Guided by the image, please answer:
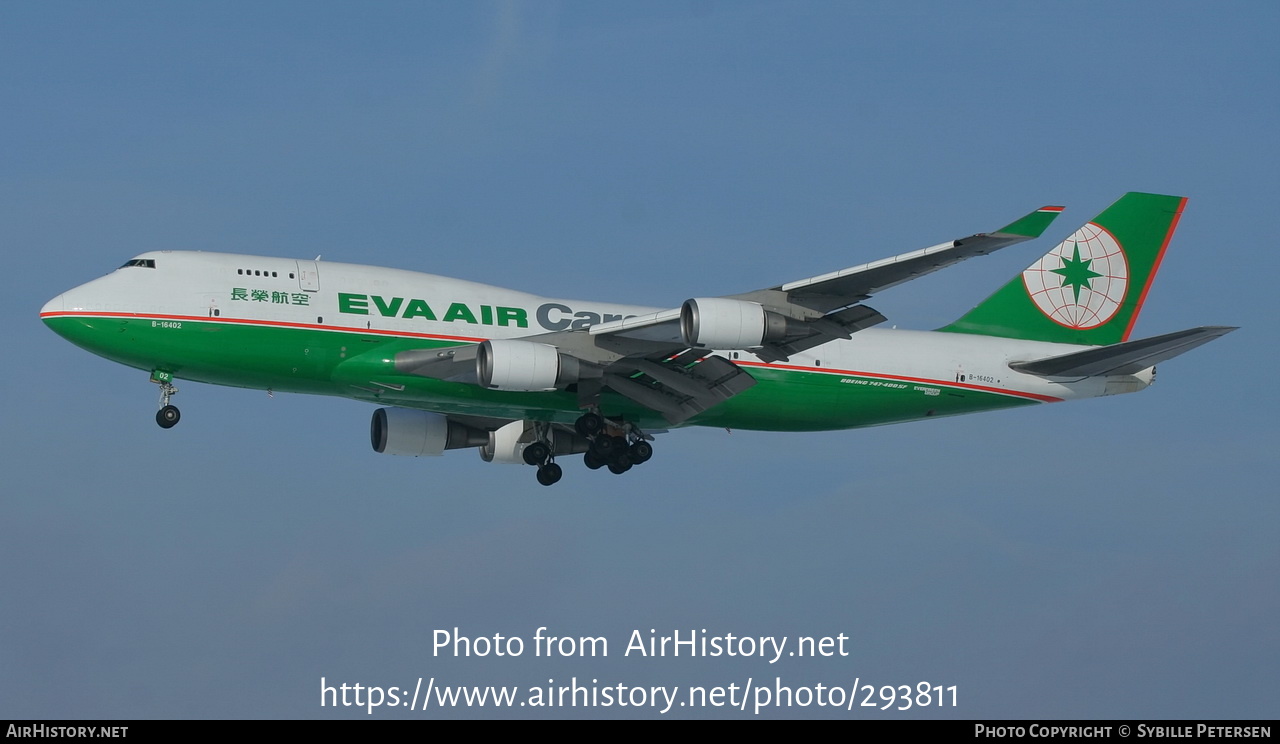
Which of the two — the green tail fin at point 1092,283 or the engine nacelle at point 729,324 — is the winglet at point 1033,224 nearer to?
the engine nacelle at point 729,324

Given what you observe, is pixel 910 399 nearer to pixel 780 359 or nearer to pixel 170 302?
pixel 780 359

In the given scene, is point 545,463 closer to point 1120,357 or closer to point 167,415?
point 167,415

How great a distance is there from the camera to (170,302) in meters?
35.4

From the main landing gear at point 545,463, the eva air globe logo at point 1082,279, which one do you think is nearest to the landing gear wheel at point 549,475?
the main landing gear at point 545,463

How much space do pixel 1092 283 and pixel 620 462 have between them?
14334 mm

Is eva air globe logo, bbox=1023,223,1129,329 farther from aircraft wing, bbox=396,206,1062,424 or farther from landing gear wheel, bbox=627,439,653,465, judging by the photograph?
landing gear wheel, bbox=627,439,653,465

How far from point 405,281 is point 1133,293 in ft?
66.2

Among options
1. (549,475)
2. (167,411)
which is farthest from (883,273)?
(167,411)

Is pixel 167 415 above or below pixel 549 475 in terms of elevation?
above

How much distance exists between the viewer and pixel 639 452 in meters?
39.5

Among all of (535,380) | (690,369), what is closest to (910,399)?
(690,369)

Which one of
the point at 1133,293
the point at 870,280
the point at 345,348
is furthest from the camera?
the point at 1133,293

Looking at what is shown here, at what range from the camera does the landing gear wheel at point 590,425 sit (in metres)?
38.6

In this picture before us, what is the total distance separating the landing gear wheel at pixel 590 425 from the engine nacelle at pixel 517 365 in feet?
10.4
